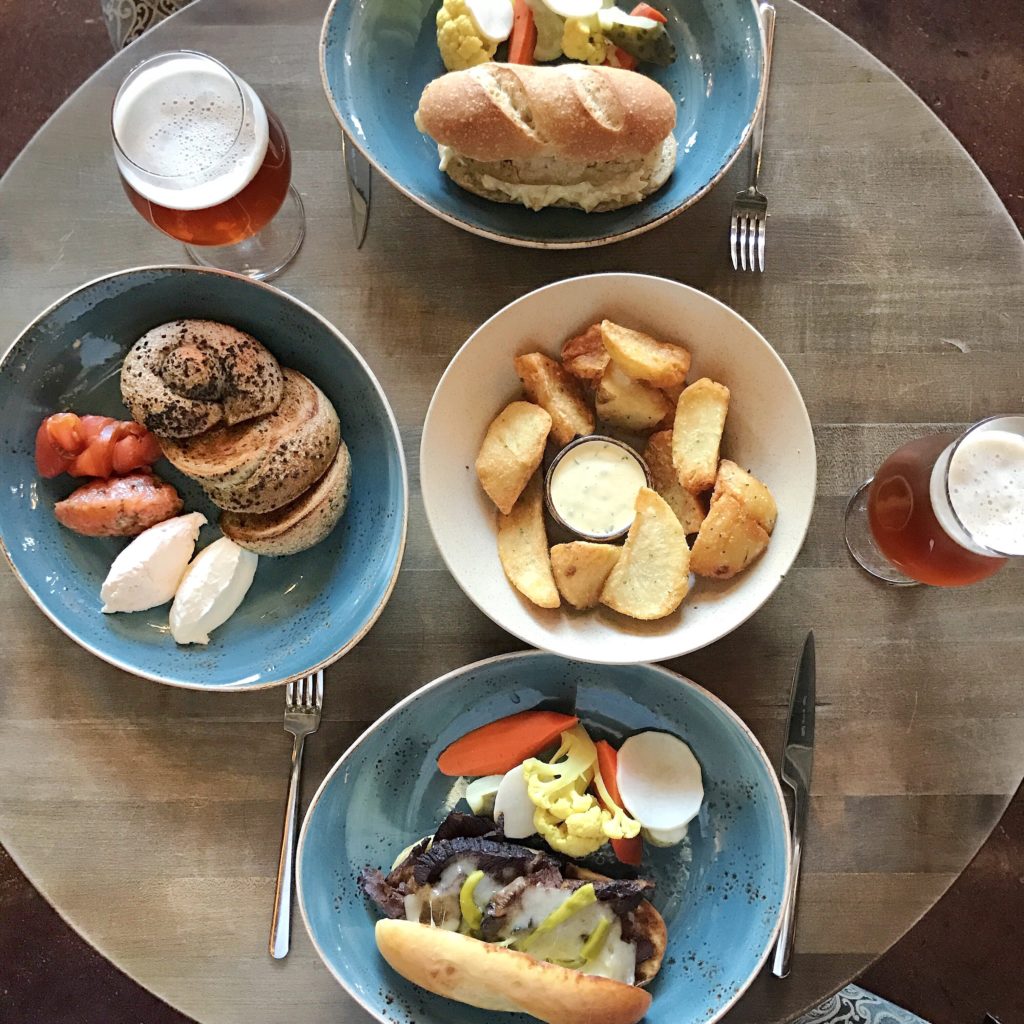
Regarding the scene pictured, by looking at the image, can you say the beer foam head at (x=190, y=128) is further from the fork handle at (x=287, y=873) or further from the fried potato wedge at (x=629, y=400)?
the fork handle at (x=287, y=873)

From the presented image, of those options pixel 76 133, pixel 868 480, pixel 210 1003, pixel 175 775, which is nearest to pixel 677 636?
pixel 868 480

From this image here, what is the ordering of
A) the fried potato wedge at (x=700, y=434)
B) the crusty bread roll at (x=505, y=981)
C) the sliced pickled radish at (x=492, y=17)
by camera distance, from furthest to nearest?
the sliced pickled radish at (x=492, y=17) < the fried potato wedge at (x=700, y=434) < the crusty bread roll at (x=505, y=981)

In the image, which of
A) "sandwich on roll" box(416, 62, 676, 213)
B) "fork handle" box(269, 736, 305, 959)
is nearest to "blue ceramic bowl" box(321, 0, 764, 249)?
"sandwich on roll" box(416, 62, 676, 213)

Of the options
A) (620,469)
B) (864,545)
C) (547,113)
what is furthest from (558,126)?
(864,545)

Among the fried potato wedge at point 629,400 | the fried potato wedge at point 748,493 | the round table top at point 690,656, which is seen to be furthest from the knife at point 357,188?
the fried potato wedge at point 748,493

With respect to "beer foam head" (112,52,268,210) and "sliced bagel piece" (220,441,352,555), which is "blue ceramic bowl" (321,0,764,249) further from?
"sliced bagel piece" (220,441,352,555)

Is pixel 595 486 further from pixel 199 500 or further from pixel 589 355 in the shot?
pixel 199 500
